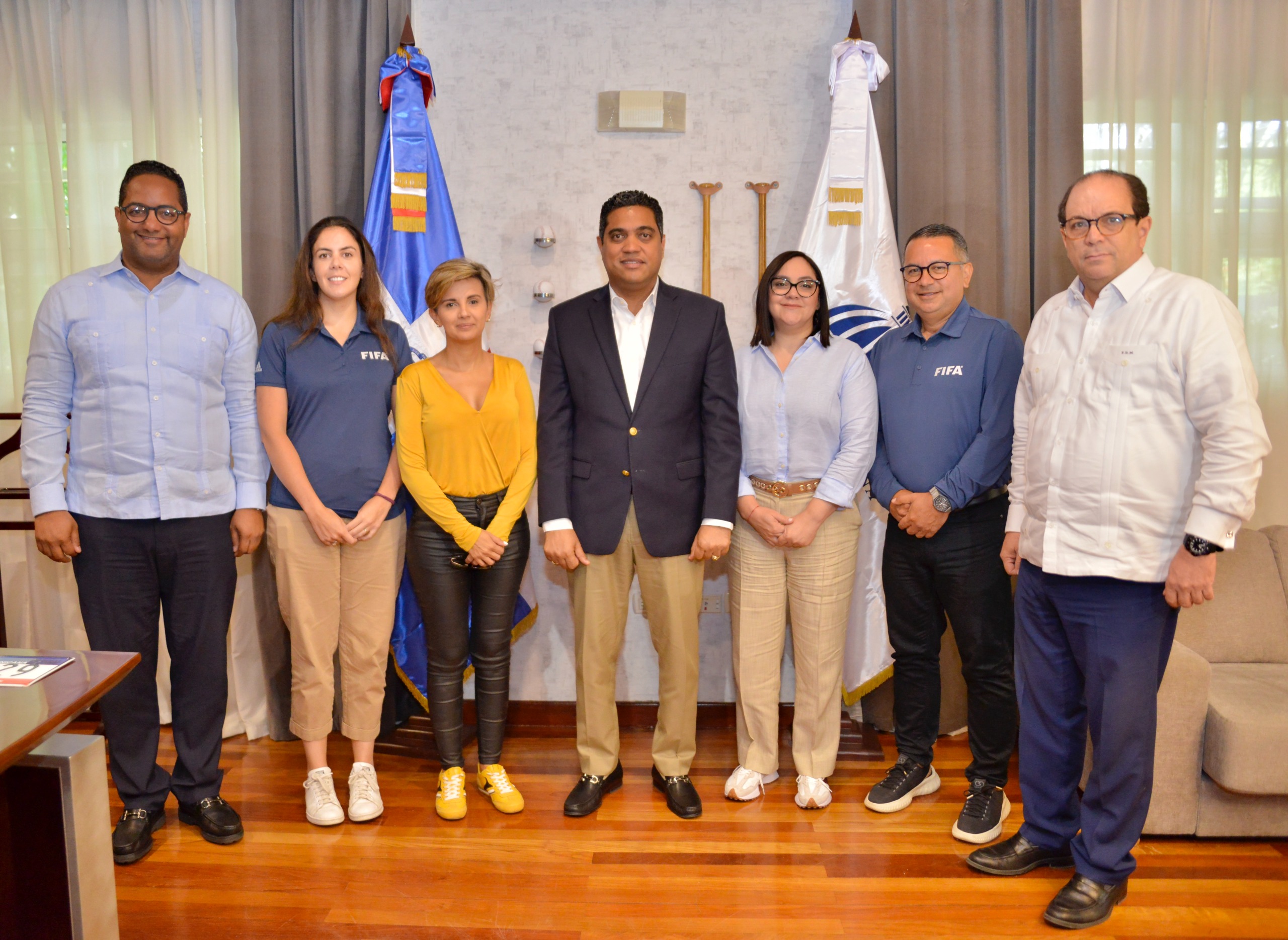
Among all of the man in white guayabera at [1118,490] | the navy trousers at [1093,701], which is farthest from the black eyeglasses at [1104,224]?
the navy trousers at [1093,701]

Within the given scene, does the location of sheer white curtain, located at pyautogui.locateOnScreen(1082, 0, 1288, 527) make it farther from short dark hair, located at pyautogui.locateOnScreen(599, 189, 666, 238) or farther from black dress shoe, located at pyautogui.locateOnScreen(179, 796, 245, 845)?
black dress shoe, located at pyautogui.locateOnScreen(179, 796, 245, 845)

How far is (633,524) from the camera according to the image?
261 centimetres

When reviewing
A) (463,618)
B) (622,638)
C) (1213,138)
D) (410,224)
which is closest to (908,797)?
(622,638)

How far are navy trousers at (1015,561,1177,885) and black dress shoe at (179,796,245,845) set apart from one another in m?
2.22

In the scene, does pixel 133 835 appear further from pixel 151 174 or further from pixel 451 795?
pixel 151 174

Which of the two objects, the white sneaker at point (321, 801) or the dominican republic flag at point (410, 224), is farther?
the dominican republic flag at point (410, 224)

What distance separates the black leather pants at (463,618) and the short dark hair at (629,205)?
873mm

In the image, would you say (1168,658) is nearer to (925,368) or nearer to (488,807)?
(925,368)

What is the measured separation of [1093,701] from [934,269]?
1.22 meters

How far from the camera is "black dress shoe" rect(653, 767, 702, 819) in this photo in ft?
8.69

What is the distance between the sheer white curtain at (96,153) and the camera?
3.40 meters

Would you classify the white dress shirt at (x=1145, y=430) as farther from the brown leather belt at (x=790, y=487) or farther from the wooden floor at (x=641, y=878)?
the wooden floor at (x=641, y=878)

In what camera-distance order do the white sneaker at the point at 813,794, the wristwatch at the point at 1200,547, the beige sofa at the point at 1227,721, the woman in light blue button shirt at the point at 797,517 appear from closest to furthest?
the wristwatch at the point at 1200,547
the beige sofa at the point at 1227,721
the woman in light blue button shirt at the point at 797,517
the white sneaker at the point at 813,794

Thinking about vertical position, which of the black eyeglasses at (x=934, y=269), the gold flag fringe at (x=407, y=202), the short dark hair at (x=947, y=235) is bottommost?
the black eyeglasses at (x=934, y=269)
